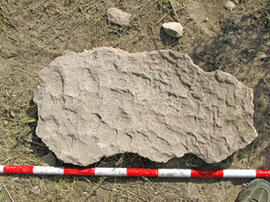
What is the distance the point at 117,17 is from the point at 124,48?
0.28 metres

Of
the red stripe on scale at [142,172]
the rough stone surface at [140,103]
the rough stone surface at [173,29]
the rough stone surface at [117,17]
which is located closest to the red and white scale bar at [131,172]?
the red stripe on scale at [142,172]

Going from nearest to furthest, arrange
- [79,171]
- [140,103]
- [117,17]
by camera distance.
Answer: [140,103] < [79,171] < [117,17]

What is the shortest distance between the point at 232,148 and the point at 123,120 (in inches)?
35.3

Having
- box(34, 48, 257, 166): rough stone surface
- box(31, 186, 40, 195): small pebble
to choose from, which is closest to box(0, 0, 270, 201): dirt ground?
box(31, 186, 40, 195): small pebble

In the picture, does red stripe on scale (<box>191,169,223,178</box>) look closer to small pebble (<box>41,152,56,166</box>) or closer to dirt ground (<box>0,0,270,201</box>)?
dirt ground (<box>0,0,270,201</box>)

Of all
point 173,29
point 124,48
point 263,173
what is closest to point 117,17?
point 124,48

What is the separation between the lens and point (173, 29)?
2.54 m

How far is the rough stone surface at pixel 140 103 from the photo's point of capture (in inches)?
89.2

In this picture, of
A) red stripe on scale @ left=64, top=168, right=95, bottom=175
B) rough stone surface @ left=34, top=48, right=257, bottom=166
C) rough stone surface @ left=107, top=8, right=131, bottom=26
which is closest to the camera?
rough stone surface @ left=34, top=48, right=257, bottom=166

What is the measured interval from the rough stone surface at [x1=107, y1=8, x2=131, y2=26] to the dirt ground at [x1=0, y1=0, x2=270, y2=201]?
5cm

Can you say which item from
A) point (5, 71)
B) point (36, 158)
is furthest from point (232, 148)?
point (5, 71)

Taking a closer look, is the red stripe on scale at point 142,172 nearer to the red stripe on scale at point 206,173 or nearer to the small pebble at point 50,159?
the red stripe on scale at point 206,173

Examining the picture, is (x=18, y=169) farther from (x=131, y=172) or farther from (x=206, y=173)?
(x=206, y=173)

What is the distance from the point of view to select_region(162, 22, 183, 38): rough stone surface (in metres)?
2.55
